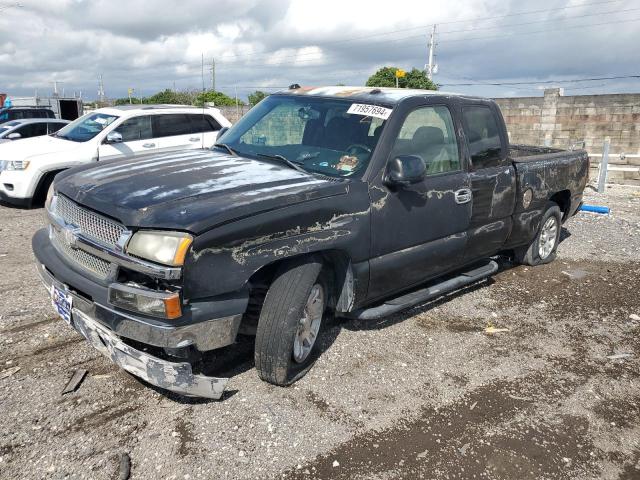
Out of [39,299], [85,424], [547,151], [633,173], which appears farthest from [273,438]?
[633,173]

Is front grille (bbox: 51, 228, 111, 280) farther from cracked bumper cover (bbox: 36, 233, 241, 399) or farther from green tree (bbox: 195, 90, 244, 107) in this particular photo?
green tree (bbox: 195, 90, 244, 107)

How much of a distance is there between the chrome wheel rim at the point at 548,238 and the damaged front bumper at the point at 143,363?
15.1ft

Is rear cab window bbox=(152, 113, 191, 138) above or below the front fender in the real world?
above

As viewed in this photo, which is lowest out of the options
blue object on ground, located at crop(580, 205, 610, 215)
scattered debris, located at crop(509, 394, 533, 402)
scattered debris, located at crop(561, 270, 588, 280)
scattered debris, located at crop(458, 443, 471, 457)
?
scattered debris, located at crop(561, 270, 588, 280)

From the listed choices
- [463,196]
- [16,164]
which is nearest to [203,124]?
[16,164]

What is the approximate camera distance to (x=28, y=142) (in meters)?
9.02

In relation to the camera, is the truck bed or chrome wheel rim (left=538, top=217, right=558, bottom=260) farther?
chrome wheel rim (left=538, top=217, right=558, bottom=260)

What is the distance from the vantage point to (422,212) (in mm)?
3930

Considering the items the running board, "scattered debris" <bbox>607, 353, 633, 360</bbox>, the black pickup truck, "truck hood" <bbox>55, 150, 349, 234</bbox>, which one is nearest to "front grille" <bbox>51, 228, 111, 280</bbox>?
the black pickup truck

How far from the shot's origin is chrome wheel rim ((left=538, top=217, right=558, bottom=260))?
6.17 metres

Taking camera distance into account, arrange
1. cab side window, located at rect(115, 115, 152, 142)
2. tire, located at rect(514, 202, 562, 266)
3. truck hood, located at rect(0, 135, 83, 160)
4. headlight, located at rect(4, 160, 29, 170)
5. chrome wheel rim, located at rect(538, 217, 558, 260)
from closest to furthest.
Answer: tire, located at rect(514, 202, 562, 266), chrome wheel rim, located at rect(538, 217, 558, 260), headlight, located at rect(4, 160, 29, 170), truck hood, located at rect(0, 135, 83, 160), cab side window, located at rect(115, 115, 152, 142)

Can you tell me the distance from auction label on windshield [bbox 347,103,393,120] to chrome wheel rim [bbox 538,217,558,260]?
3112 mm

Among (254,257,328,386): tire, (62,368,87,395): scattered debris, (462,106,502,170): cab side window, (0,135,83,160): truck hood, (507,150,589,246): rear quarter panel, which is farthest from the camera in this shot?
(0,135,83,160): truck hood

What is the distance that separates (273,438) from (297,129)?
7.67 ft
